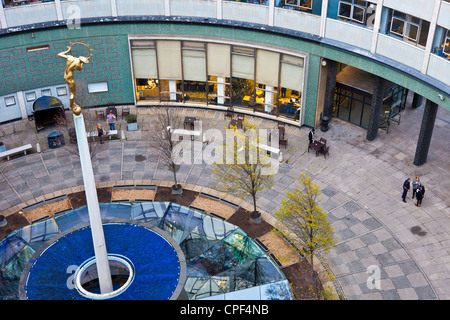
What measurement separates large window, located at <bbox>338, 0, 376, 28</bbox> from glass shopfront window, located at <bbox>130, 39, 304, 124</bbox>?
462 centimetres

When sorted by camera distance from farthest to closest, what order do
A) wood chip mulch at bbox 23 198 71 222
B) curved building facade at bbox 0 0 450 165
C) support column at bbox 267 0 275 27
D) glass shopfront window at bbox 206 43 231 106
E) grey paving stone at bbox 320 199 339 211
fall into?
glass shopfront window at bbox 206 43 231 106
support column at bbox 267 0 275 27
curved building facade at bbox 0 0 450 165
grey paving stone at bbox 320 199 339 211
wood chip mulch at bbox 23 198 71 222

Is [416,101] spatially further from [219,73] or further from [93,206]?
[93,206]

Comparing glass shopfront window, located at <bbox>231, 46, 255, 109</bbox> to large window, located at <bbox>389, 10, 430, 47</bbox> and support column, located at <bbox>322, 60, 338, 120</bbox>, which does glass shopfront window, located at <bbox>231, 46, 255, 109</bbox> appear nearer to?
support column, located at <bbox>322, 60, 338, 120</bbox>

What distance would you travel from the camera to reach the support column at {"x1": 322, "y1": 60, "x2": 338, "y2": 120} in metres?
40.2

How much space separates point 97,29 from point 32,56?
17.4 ft

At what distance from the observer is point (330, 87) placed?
1612 inches

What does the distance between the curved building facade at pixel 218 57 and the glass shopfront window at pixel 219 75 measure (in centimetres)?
8

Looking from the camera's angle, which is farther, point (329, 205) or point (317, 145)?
point (317, 145)

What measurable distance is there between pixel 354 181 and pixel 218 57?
14562 mm

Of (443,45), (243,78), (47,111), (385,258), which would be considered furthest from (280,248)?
(47,111)

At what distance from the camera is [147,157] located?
3881 cm

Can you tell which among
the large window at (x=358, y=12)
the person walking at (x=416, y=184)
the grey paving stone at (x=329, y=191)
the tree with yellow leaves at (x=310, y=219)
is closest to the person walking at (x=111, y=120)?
the grey paving stone at (x=329, y=191)

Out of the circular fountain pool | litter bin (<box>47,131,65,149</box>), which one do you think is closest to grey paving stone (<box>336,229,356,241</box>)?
the circular fountain pool
